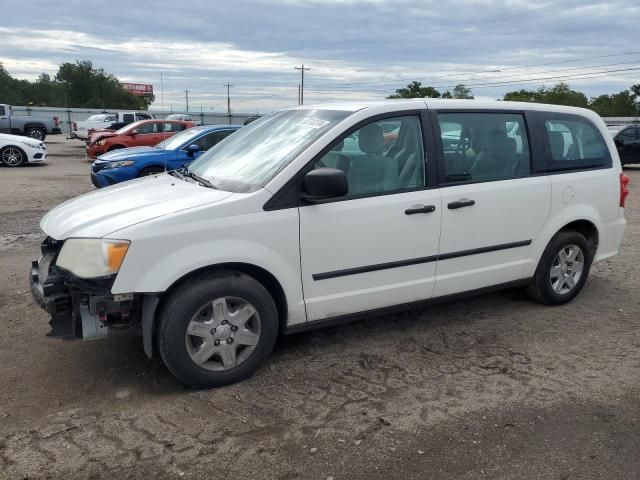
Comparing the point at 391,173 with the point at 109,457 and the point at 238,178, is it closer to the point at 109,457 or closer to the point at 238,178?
the point at 238,178

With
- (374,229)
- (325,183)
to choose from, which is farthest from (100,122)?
(325,183)

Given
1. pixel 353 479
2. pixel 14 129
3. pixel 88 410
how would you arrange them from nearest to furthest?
pixel 353 479
pixel 88 410
pixel 14 129

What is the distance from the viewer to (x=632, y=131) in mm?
19250

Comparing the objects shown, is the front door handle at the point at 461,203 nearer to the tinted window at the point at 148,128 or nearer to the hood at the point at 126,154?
the hood at the point at 126,154

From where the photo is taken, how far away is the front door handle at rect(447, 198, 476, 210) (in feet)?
13.4

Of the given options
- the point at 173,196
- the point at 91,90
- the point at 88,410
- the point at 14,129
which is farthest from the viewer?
the point at 91,90

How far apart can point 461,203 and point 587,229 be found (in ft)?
5.57

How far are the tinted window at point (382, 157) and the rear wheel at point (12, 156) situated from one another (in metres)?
15.8

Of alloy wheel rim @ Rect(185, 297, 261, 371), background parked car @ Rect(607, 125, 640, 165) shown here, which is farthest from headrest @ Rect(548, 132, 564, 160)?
background parked car @ Rect(607, 125, 640, 165)

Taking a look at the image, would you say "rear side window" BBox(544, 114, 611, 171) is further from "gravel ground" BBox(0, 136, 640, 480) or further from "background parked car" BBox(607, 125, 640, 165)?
"background parked car" BBox(607, 125, 640, 165)

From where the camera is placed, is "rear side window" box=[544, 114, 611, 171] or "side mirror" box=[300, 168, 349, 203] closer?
"side mirror" box=[300, 168, 349, 203]

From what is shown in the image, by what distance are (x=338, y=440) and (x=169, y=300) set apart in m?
1.23

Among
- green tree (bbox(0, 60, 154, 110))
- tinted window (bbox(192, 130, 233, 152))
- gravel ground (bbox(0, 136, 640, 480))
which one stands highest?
green tree (bbox(0, 60, 154, 110))

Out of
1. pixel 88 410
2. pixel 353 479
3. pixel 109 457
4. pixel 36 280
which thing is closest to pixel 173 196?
pixel 36 280
